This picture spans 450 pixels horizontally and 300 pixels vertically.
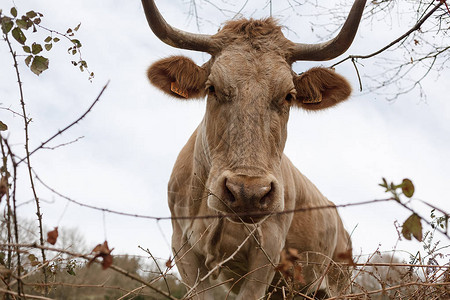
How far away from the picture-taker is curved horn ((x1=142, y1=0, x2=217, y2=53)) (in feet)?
14.3

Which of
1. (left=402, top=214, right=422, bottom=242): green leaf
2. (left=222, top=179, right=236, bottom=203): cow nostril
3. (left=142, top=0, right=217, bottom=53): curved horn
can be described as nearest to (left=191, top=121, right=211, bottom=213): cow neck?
(left=142, top=0, right=217, bottom=53): curved horn

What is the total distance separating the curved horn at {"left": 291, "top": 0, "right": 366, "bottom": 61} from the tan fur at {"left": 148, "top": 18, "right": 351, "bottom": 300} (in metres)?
0.13

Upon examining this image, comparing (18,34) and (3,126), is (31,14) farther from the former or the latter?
(3,126)

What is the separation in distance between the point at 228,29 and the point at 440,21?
2556mm

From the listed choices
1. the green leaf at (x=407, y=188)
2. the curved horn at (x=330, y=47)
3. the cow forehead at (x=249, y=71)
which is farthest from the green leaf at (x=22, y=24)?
the curved horn at (x=330, y=47)

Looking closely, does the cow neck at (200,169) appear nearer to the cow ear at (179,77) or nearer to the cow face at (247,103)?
the cow face at (247,103)

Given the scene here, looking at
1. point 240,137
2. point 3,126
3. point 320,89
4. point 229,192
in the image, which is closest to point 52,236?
point 3,126

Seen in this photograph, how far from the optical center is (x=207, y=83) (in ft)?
14.5

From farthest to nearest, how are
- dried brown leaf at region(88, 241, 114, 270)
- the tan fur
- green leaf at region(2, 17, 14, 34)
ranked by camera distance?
the tan fur
green leaf at region(2, 17, 14, 34)
dried brown leaf at region(88, 241, 114, 270)

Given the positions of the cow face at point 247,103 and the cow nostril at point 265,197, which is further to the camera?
the cow face at point 247,103

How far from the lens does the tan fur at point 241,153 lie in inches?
141

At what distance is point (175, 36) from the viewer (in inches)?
181

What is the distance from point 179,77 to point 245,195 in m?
1.92

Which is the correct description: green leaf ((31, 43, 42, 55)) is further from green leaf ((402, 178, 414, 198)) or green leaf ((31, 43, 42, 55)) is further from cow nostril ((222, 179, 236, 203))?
green leaf ((402, 178, 414, 198))
